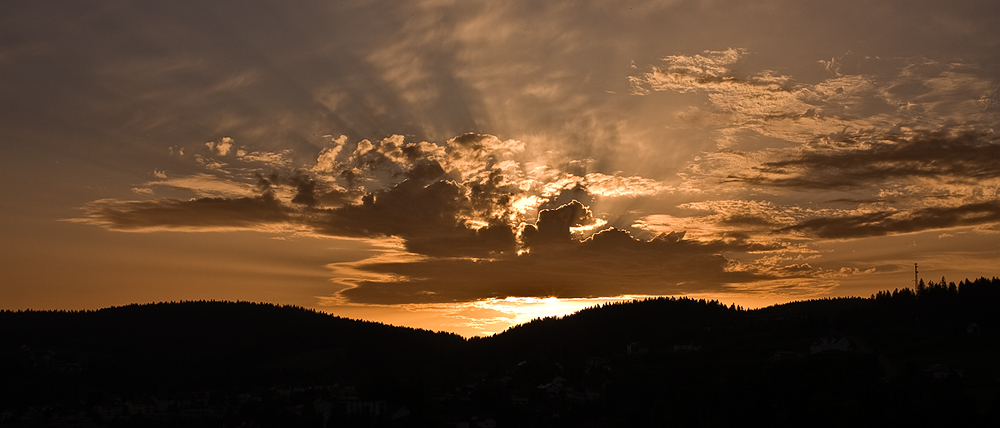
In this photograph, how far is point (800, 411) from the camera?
98.9 m

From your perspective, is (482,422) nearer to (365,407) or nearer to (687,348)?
(365,407)

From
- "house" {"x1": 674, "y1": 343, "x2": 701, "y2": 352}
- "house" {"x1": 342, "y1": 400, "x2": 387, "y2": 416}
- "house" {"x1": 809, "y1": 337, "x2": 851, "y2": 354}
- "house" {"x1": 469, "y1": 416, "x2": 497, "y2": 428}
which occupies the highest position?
"house" {"x1": 809, "y1": 337, "x2": 851, "y2": 354}

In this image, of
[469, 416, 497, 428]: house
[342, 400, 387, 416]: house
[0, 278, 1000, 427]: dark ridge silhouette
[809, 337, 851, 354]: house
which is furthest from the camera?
[809, 337, 851, 354]: house

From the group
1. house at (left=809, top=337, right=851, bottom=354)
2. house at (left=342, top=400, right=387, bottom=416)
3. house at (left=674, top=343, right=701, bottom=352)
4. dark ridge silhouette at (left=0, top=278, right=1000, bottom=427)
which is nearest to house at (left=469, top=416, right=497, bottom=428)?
dark ridge silhouette at (left=0, top=278, right=1000, bottom=427)

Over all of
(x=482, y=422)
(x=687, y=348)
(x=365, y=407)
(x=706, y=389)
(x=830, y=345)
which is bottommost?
(x=482, y=422)

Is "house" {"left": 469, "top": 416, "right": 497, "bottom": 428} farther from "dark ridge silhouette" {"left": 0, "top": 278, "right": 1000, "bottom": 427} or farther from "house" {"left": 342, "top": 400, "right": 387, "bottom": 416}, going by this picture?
"house" {"left": 342, "top": 400, "right": 387, "bottom": 416}

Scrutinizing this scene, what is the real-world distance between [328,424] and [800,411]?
7036 centimetres

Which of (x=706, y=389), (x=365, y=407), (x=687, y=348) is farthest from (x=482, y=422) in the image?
(x=687, y=348)

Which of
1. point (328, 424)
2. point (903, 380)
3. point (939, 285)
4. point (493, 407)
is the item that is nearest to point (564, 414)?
point (493, 407)

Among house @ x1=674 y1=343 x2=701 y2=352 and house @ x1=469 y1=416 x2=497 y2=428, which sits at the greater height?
house @ x1=674 y1=343 x2=701 y2=352

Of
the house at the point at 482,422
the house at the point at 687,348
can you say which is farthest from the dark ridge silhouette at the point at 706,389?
the house at the point at 687,348

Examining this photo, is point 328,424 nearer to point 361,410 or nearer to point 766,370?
point 361,410

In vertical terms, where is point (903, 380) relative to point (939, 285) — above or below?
below

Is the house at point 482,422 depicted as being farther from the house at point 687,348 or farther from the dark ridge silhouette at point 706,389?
the house at point 687,348
